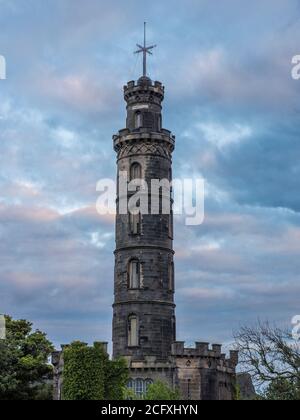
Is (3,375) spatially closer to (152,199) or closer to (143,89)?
(152,199)

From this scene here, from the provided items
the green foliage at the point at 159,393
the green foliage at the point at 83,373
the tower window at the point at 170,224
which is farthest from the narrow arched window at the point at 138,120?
the green foliage at the point at 159,393

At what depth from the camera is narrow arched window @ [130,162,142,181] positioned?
2500 inches

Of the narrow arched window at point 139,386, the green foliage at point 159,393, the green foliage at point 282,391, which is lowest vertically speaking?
the green foliage at point 282,391

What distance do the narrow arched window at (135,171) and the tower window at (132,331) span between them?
11900 millimetres

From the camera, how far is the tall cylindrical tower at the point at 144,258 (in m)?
61.1

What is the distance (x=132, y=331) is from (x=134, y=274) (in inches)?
187

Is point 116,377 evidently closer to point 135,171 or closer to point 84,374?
point 84,374

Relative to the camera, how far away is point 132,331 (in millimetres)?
61344

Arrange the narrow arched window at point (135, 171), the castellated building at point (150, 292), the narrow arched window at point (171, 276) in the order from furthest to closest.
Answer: the narrow arched window at point (135, 171) → the narrow arched window at point (171, 276) → the castellated building at point (150, 292)

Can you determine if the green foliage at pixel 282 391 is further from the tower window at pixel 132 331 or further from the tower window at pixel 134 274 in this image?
the tower window at pixel 134 274

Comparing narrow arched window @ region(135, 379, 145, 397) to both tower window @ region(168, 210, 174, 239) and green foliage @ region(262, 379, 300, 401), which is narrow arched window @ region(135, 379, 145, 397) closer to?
tower window @ region(168, 210, 174, 239)

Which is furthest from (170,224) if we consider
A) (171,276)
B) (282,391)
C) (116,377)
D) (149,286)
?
(282,391)

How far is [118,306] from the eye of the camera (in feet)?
204

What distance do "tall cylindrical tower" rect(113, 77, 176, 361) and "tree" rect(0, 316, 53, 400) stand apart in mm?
6258
